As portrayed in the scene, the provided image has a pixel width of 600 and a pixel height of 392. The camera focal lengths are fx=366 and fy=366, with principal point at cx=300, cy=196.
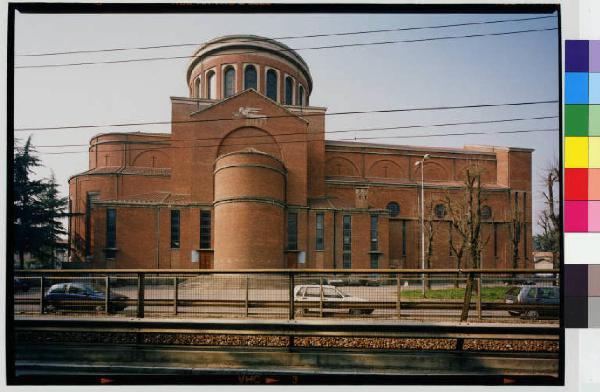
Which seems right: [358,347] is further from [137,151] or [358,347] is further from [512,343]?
[137,151]

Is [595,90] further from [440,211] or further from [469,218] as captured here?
[440,211]

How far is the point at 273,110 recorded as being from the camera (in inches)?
700

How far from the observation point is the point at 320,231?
50.6ft

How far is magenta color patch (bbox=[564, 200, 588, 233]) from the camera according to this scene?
14.3 ft

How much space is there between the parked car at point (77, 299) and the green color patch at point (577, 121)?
6.03 m

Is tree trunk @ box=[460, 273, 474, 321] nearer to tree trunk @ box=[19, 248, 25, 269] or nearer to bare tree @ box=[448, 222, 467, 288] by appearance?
bare tree @ box=[448, 222, 467, 288]

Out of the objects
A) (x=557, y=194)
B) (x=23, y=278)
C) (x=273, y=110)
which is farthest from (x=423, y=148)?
(x=23, y=278)

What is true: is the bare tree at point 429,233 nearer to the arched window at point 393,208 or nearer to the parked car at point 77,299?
the arched window at point 393,208

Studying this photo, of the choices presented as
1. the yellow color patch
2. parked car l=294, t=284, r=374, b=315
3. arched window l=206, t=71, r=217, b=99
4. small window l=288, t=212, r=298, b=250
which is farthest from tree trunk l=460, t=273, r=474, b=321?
arched window l=206, t=71, r=217, b=99

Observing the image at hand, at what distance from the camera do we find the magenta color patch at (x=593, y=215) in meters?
4.36

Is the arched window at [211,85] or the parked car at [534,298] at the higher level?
the arched window at [211,85]

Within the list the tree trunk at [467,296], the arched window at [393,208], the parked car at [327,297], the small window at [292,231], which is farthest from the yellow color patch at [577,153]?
the arched window at [393,208]

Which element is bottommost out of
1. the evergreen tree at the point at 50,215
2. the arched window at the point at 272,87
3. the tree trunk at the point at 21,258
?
the tree trunk at the point at 21,258

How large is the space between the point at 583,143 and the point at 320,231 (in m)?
11.5
